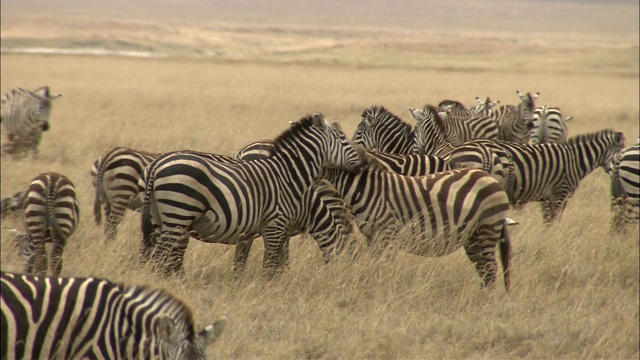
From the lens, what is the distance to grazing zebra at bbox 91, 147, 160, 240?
7.34m

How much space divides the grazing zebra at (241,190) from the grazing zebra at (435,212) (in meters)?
0.29

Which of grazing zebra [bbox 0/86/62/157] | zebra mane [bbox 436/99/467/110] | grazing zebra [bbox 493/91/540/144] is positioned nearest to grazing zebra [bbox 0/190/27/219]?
grazing zebra [bbox 0/86/62/157]

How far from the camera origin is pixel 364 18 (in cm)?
11700

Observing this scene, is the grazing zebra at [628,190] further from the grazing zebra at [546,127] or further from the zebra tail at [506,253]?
the grazing zebra at [546,127]

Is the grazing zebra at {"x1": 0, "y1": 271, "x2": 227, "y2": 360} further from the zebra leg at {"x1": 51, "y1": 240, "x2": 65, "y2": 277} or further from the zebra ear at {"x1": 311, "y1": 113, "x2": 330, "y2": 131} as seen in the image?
the zebra ear at {"x1": 311, "y1": 113, "x2": 330, "y2": 131}

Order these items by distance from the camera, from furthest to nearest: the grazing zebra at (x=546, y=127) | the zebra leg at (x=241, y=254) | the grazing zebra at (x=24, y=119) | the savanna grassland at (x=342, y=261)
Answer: the grazing zebra at (x=546, y=127)
the grazing zebra at (x=24, y=119)
the zebra leg at (x=241, y=254)
the savanna grassland at (x=342, y=261)

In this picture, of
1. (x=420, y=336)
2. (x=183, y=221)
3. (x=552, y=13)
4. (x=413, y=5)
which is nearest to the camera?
(x=420, y=336)

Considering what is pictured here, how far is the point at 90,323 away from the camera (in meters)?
3.74

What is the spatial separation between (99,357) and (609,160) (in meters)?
7.34

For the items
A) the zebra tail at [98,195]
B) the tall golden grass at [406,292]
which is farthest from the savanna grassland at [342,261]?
the zebra tail at [98,195]

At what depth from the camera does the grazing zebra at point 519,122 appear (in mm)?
13072

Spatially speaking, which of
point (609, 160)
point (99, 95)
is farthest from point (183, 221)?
point (99, 95)

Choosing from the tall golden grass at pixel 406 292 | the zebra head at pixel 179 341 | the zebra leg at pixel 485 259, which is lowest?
the tall golden grass at pixel 406 292

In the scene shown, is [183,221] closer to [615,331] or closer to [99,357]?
[99,357]
